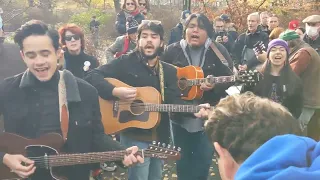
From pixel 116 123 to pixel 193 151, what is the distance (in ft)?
2.99

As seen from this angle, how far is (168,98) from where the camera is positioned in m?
3.87

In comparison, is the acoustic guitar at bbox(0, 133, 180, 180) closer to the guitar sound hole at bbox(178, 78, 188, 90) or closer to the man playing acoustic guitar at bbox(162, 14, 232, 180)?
the man playing acoustic guitar at bbox(162, 14, 232, 180)

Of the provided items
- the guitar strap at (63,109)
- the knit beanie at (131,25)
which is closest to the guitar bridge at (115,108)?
the guitar strap at (63,109)

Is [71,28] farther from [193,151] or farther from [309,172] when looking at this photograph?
[309,172]

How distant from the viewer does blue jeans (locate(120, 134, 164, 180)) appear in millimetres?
3631

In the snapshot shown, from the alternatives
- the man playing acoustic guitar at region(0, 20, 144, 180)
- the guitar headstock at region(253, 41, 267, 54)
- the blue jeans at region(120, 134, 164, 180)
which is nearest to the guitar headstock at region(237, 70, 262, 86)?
the blue jeans at region(120, 134, 164, 180)

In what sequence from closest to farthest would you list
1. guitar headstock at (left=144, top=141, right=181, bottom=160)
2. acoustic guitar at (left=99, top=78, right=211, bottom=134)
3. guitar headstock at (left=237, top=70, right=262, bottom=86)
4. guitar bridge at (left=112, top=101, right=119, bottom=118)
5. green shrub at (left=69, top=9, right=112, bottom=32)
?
1. guitar headstock at (left=144, top=141, right=181, bottom=160)
2. acoustic guitar at (left=99, top=78, right=211, bottom=134)
3. guitar bridge at (left=112, top=101, right=119, bottom=118)
4. guitar headstock at (left=237, top=70, right=262, bottom=86)
5. green shrub at (left=69, top=9, right=112, bottom=32)

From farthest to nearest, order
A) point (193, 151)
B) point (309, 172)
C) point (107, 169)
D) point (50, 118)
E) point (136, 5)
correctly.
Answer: point (136, 5)
point (107, 169)
point (193, 151)
point (50, 118)
point (309, 172)

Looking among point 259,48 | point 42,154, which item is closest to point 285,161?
point 42,154

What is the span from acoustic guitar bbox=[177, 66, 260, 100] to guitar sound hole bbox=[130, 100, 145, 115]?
0.57 metres

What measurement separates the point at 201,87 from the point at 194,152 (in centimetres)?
70

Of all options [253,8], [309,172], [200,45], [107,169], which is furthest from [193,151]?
[253,8]

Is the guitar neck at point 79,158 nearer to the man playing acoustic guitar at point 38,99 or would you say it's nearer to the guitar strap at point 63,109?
the man playing acoustic guitar at point 38,99

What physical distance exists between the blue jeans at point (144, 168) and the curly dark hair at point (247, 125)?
2155 mm
